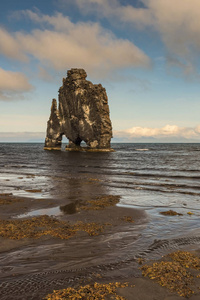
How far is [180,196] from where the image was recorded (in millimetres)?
15219

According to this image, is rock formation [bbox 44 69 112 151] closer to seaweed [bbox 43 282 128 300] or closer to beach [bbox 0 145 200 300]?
beach [bbox 0 145 200 300]

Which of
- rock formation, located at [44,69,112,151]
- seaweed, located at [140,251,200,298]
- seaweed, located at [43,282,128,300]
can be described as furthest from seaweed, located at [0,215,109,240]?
rock formation, located at [44,69,112,151]

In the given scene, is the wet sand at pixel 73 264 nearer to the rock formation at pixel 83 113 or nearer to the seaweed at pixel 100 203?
the seaweed at pixel 100 203

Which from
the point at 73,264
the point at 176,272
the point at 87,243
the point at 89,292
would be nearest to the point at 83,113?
the point at 87,243

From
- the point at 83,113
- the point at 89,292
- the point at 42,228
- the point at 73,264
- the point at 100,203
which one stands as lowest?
the point at 100,203

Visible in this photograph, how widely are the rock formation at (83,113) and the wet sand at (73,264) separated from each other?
242 ft

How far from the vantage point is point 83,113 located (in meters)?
83.6

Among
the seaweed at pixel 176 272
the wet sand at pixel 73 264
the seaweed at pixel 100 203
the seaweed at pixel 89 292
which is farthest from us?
the seaweed at pixel 100 203

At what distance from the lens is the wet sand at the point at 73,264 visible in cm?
434

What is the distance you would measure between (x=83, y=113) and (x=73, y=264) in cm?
8035

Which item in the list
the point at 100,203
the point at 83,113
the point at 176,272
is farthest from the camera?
the point at 83,113

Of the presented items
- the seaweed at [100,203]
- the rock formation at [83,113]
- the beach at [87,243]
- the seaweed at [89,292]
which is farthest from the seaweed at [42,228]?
the rock formation at [83,113]

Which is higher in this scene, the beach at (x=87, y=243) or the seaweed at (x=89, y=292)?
the seaweed at (x=89, y=292)

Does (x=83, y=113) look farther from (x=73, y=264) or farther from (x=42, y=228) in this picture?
(x=73, y=264)
